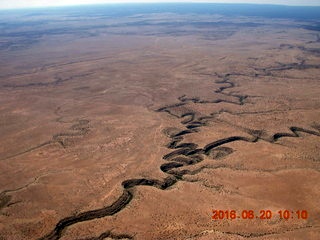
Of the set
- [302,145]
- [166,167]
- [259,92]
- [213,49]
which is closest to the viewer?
[166,167]

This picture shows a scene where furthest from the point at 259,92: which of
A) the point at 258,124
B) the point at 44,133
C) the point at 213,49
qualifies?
the point at 213,49

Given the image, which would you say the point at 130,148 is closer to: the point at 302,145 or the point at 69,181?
the point at 69,181

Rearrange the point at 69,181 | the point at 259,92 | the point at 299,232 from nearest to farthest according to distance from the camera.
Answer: the point at 299,232
the point at 69,181
the point at 259,92

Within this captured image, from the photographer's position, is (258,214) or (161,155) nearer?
(258,214)
